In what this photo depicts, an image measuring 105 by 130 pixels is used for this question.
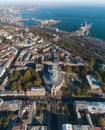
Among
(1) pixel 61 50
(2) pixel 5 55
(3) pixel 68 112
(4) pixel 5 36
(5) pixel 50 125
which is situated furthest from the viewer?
(4) pixel 5 36

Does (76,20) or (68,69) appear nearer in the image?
(68,69)

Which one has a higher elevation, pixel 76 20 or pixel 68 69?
pixel 68 69

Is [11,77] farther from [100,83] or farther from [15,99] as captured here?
[100,83]

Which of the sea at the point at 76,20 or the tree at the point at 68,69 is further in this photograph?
the sea at the point at 76,20

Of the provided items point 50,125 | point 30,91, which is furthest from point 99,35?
point 50,125

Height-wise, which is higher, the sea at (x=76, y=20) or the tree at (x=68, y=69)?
the tree at (x=68, y=69)

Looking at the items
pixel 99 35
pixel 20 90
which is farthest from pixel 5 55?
pixel 99 35

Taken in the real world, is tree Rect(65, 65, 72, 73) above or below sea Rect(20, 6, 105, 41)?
above

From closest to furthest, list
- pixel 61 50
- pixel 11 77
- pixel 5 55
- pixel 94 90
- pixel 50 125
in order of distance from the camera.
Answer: pixel 50 125, pixel 94 90, pixel 11 77, pixel 5 55, pixel 61 50

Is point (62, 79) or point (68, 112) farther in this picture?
point (62, 79)

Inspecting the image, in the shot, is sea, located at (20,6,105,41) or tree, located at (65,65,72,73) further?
sea, located at (20,6,105,41)
